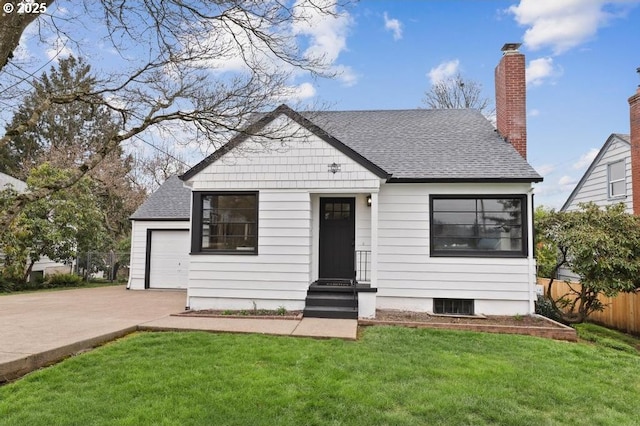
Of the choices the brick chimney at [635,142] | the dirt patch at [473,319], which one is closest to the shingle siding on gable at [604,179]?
the brick chimney at [635,142]

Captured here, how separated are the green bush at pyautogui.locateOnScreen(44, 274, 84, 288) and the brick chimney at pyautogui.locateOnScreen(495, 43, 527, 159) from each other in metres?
15.7

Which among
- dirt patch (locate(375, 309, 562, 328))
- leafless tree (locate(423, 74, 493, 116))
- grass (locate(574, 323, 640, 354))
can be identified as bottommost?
grass (locate(574, 323, 640, 354))

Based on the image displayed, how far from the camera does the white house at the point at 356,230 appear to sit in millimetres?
8062

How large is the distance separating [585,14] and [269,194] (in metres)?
8.70

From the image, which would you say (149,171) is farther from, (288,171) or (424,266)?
(424,266)

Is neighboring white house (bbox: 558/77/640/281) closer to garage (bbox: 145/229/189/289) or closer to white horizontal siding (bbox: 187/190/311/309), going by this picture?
white horizontal siding (bbox: 187/190/311/309)

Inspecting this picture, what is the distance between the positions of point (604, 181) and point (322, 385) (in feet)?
45.0

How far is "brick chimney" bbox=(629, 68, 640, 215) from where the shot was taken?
10.7 m

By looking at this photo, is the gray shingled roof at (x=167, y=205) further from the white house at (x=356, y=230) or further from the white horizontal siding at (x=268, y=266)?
the white horizontal siding at (x=268, y=266)

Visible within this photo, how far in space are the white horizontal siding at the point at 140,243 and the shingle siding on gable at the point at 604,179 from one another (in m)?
13.5

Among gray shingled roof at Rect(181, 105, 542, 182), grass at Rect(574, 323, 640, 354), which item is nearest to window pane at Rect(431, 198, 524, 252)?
gray shingled roof at Rect(181, 105, 542, 182)

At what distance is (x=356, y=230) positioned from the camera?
877 cm

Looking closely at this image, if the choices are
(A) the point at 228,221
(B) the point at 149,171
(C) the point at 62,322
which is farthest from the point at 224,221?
(B) the point at 149,171

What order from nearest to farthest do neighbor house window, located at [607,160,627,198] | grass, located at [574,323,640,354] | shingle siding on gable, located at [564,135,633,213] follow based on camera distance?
1. grass, located at [574,323,640,354]
2. shingle siding on gable, located at [564,135,633,213]
3. neighbor house window, located at [607,160,627,198]
